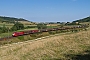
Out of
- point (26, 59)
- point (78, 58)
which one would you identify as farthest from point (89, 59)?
point (26, 59)

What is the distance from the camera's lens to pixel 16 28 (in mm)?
103375

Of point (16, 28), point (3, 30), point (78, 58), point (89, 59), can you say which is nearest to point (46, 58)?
point (78, 58)

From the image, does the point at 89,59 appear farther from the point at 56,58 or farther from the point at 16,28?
the point at 16,28

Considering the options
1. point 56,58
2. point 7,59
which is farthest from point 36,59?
point 7,59

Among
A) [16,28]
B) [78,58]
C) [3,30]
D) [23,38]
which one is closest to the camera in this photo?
[78,58]

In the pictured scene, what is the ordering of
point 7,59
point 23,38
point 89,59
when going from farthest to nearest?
1. point 23,38
2. point 7,59
3. point 89,59

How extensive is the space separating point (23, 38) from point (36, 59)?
38.6 meters

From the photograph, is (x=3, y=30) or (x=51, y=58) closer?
(x=51, y=58)

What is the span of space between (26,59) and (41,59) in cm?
176

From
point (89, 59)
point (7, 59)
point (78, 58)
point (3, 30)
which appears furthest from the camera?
point (3, 30)

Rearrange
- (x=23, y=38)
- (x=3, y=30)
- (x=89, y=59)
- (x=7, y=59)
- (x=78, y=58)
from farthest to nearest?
1. (x=3, y=30)
2. (x=23, y=38)
3. (x=7, y=59)
4. (x=78, y=58)
5. (x=89, y=59)

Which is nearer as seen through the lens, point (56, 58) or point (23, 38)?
point (56, 58)

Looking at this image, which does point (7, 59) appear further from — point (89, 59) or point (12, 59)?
point (89, 59)

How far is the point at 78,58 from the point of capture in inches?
667
